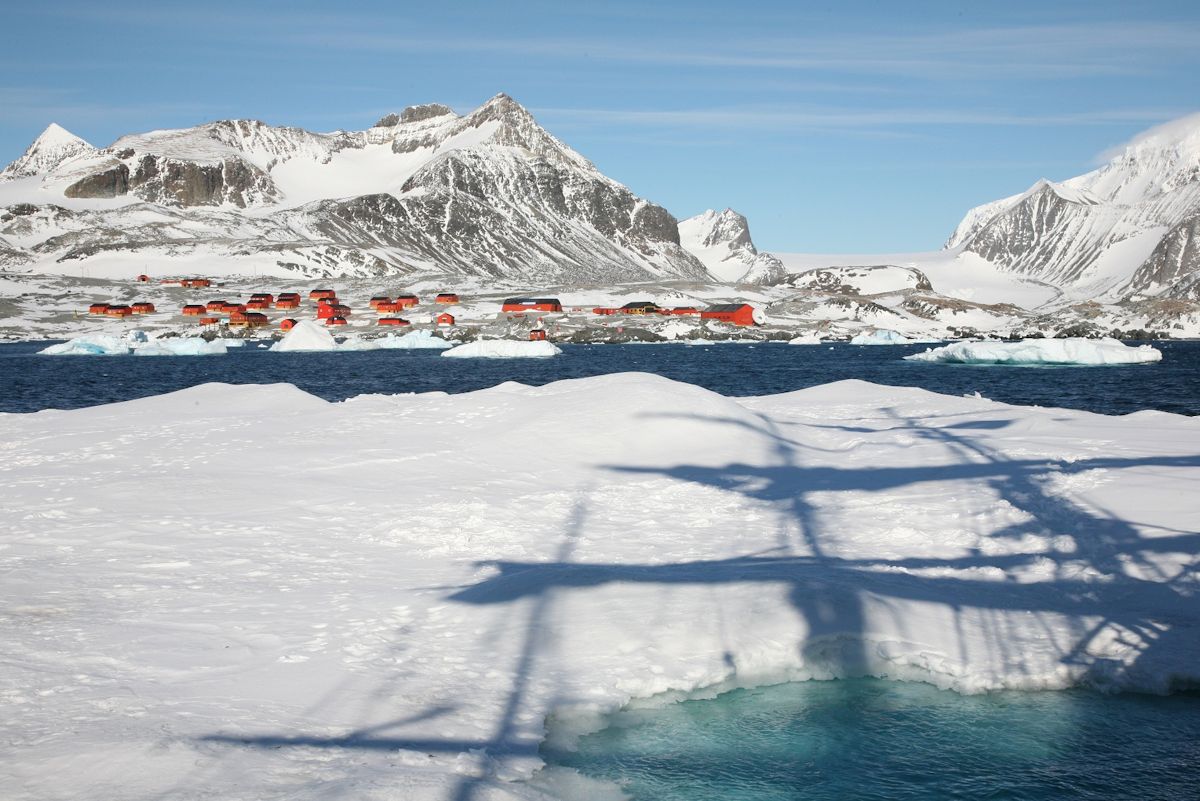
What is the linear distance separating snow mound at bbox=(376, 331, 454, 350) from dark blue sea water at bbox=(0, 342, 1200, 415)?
30.7ft

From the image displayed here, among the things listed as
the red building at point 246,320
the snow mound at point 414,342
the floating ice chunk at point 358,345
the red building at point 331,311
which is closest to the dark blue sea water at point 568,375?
the floating ice chunk at point 358,345

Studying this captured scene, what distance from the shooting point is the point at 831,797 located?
8008mm

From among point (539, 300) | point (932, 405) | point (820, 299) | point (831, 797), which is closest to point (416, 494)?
point (831, 797)

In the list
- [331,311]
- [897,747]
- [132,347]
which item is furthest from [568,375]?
[331,311]

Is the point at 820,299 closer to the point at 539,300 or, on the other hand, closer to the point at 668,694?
the point at 539,300

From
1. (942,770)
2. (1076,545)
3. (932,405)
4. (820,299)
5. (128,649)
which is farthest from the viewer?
(820,299)

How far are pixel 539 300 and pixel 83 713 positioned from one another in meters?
142

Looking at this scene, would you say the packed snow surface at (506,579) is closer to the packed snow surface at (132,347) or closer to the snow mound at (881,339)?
the packed snow surface at (132,347)

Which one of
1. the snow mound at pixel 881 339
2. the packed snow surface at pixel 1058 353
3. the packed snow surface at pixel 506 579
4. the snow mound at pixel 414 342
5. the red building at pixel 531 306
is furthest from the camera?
the red building at pixel 531 306

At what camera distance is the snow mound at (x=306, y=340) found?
10044 cm

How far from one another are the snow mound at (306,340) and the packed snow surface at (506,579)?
81387 millimetres

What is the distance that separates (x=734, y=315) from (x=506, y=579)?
13899 cm

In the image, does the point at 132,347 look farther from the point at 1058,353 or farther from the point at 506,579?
the point at 506,579

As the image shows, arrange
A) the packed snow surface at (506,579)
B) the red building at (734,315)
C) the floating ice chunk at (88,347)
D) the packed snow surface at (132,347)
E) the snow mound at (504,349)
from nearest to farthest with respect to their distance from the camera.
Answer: the packed snow surface at (506,579), the snow mound at (504,349), the floating ice chunk at (88,347), the packed snow surface at (132,347), the red building at (734,315)
